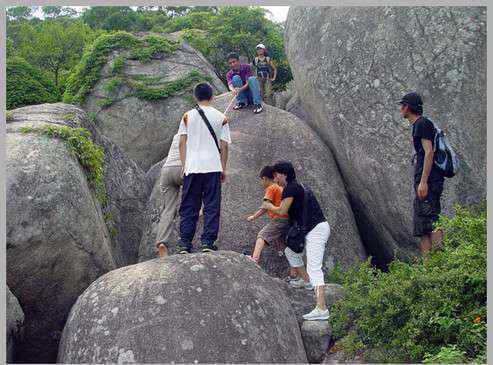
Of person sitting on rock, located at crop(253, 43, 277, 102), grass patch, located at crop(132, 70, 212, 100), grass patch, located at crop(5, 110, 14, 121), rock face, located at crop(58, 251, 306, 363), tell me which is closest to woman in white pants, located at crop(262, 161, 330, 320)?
rock face, located at crop(58, 251, 306, 363)

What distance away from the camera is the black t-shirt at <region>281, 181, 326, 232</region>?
7309mm

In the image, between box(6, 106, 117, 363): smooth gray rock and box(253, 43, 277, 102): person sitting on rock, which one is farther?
box(253, 43, 277, 102): person sitting on rock

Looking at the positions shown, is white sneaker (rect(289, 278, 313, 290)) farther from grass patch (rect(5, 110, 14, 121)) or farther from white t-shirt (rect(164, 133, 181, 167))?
grass patch (rect(5, 110, 14, 121))

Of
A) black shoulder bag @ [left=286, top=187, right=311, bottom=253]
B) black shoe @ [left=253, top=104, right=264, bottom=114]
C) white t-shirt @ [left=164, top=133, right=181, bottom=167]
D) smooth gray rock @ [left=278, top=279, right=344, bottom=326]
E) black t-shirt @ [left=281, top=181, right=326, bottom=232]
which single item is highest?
black shoe @ [left=253, top=104, right=264, bottom=114]

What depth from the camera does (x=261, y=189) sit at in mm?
9250

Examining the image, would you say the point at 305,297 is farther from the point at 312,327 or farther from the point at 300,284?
the point at 312,327

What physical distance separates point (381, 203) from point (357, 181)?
22.9 inches

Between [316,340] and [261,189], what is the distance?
2932mm

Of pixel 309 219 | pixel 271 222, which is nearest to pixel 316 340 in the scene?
pixel 309 219

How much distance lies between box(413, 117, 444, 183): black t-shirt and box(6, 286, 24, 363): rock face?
14.4 feet

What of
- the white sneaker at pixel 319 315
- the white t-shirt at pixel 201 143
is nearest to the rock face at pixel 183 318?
the white sneaker at pixel 319 315

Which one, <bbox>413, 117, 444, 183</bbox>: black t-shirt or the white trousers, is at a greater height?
<bbox>413, 117, 444, 183</bbox>: black t-shirt

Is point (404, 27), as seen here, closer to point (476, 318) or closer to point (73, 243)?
point (476, 318)

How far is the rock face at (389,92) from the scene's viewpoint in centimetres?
870
